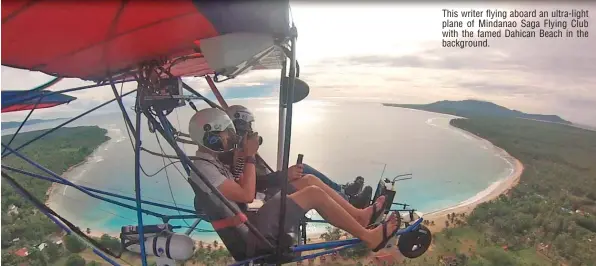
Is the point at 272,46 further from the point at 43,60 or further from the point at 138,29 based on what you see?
the point at 43,60

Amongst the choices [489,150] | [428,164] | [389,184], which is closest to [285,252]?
[389,184]

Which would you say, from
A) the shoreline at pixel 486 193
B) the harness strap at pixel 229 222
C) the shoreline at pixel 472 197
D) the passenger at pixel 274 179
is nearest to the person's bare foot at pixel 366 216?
the passenger at pixel 274 179

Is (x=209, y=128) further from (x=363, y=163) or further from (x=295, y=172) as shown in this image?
(x=363, y=163)

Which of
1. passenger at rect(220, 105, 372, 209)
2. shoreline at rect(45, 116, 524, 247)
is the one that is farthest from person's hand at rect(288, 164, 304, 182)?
shoreline at rect(45, 116, 524, 247)

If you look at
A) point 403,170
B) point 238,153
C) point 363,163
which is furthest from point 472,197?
point 238,153

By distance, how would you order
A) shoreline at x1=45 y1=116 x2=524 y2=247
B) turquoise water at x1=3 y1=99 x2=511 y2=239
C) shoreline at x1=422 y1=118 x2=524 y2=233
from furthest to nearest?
1. shoreline at x1=422 y1=118 x2=524 y2=233
2. shoreline at x1=45 y1=116 x2=524 y2=247
3. turquoise water at x1=3 y1=99 x2=511 y2=239

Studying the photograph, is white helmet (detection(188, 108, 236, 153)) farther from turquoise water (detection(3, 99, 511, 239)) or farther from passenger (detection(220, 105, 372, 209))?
turquoise water (detection(3, 99, 511, 239))

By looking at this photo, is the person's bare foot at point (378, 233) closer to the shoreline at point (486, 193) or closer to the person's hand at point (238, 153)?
the person's hand at point (238, 153)
